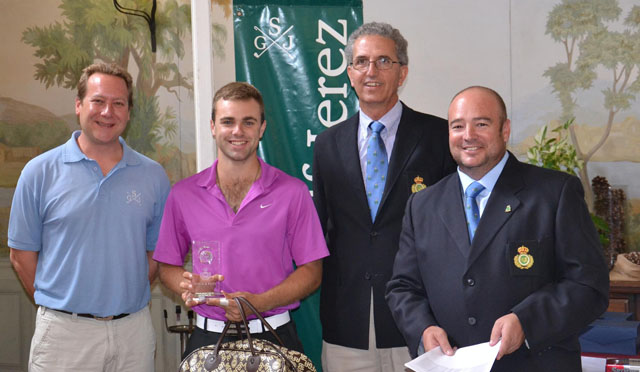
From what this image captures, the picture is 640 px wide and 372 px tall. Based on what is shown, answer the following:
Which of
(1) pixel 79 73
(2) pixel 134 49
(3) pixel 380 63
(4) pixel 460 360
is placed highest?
(2) pixel 134 49

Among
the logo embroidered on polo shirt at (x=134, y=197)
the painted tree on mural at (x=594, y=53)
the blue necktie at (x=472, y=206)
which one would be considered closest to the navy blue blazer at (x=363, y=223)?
the blue necktie at (x=472, y=206)

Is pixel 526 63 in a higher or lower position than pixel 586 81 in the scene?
higher

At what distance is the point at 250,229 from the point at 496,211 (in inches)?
36.4

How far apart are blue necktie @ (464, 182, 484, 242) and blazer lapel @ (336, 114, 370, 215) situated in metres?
0.63

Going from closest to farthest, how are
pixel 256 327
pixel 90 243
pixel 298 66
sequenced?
pixel 256 327, pixel 90 243, pixel 298 66

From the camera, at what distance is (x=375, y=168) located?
10.1ft

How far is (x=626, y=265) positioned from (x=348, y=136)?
81.4 inches

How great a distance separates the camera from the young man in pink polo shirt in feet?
9.05

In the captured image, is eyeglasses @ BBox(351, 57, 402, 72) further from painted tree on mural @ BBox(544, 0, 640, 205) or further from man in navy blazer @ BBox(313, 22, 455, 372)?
painted tree on mural @ BBox(544, 0, 640, 205)

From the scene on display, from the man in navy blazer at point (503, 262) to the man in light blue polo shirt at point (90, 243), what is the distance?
3.88 feet

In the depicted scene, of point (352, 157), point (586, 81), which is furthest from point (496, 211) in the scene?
point (586, 81)

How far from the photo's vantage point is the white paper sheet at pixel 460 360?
7.14 feet

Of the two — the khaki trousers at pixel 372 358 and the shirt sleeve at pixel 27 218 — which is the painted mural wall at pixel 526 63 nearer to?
the shirt sleeve at pixel 27 218

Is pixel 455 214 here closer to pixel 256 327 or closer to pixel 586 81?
pixel 256 327
